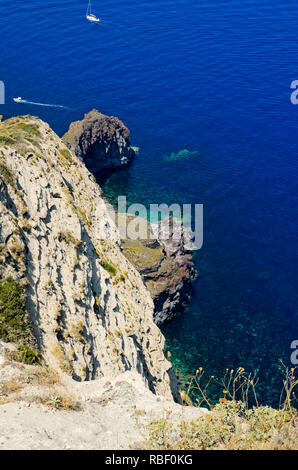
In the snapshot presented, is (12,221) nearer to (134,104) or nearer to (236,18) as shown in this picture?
(134,104)

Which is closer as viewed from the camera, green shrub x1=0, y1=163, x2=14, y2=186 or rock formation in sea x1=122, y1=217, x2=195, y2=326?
green shrub x1=0, y1=163, x2=14, y2=186

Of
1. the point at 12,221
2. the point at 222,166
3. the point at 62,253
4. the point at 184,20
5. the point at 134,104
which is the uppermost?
the point at 184,20

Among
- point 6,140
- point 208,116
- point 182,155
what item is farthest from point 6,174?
point 208,116

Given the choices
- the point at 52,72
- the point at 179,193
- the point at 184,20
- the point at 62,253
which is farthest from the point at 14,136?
the point at 184,20

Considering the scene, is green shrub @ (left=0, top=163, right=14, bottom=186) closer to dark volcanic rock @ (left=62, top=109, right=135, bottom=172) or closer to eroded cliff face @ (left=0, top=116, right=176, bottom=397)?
eroded cliff face @ (left=0, top=116, right=176, bottom=397)

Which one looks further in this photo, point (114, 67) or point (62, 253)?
point (114, 67)

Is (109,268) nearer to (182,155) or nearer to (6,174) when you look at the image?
(6,174)

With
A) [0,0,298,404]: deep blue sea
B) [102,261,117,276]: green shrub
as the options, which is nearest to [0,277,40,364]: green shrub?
[102,261,117,276]: green shrub
